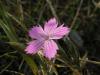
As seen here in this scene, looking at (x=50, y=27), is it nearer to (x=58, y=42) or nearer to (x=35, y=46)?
(x=35, y=46)

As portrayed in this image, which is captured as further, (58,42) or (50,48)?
(58,42)

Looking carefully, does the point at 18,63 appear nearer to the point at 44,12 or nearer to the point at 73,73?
the point at 73,73

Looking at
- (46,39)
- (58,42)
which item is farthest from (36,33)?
(58,42)

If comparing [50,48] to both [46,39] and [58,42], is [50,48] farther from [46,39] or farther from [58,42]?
[58,42]

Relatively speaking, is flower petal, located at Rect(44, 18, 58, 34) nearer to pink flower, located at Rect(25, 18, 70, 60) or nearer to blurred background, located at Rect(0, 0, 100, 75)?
pink flower, located at Rect(25, 18, 70, 60)

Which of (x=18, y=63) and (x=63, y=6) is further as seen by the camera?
(x=63, y=6)

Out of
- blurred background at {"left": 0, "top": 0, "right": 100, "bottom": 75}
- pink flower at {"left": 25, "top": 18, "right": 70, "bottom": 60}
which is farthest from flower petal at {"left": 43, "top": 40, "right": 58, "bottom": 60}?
blurred background at {"left": 0, "top": 0, "right": 100, "bottom": 75}

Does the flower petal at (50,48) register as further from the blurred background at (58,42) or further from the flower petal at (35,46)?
the blurred background at (58,42)

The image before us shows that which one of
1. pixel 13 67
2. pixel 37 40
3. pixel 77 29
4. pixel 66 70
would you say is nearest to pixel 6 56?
pixel 13 67

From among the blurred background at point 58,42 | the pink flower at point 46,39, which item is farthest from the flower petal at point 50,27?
the blurred background at point 58,42
